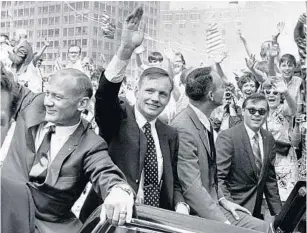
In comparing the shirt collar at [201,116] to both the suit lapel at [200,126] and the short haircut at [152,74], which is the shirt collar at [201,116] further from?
the short haircut at [152,74]

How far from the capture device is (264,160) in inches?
84.8

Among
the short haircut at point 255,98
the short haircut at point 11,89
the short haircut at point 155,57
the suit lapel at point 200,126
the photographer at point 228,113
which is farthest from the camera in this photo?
the photographer at point 228,113

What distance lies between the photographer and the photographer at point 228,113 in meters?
2.22

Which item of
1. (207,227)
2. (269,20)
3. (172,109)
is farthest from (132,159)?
(269,20)

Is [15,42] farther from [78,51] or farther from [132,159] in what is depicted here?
[132,159]

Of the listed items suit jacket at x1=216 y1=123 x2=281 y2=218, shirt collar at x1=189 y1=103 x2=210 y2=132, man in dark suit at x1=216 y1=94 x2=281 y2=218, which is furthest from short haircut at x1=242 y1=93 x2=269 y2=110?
shirt collar at x1=189 y1=103 x2=210 y2=132

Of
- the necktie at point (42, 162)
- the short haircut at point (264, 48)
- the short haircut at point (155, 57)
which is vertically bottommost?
the necktie at point (42, 162)

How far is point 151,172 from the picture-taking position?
171 centimetres

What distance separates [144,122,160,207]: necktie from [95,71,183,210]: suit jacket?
2 cm

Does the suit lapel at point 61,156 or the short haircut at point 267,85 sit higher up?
the short haircut at point 267,85

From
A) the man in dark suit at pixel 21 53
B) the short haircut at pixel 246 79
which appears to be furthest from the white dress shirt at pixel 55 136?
the short haircut at pixel 246 79

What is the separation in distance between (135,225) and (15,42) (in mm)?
1039

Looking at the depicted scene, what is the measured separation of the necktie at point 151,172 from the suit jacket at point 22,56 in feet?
1.74

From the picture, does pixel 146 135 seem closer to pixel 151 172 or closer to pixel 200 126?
pixel 151 172
